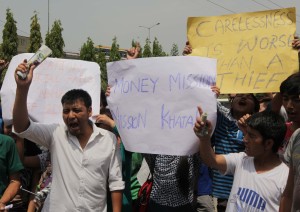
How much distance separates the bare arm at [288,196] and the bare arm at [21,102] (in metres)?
1.72

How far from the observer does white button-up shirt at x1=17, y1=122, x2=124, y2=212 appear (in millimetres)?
2998

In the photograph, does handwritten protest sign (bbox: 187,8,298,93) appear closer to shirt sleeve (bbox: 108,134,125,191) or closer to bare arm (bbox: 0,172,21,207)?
shirt sleeve (bbox: 108,134,125,191)

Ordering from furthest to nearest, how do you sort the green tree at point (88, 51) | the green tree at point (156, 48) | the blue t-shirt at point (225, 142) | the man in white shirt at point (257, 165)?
the green tree at point (156, 48), the green tree at point (88, 51), the blue t-shirt at point (225, 142), the man in white shirt at point (257, 165)

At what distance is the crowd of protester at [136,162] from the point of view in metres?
2.68

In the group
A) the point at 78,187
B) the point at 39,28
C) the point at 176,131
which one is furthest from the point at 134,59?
the point at 39,28

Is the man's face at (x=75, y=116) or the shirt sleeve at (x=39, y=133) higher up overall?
the man's face at (x=75, y=116)

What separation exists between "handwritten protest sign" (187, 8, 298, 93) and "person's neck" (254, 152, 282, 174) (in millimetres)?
600

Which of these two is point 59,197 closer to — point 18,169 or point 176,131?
point 18,169

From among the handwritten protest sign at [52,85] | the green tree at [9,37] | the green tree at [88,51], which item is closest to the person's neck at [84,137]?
the handwritten protest sign at [52,85]

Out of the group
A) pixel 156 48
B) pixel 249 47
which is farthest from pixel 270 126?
A: pixel 156 48

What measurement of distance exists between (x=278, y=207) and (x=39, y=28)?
77.3ft

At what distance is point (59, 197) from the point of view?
3.02m

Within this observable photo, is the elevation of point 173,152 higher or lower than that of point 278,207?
higher

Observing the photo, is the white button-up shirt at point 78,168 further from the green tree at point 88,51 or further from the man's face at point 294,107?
the green tree at point 88,51
